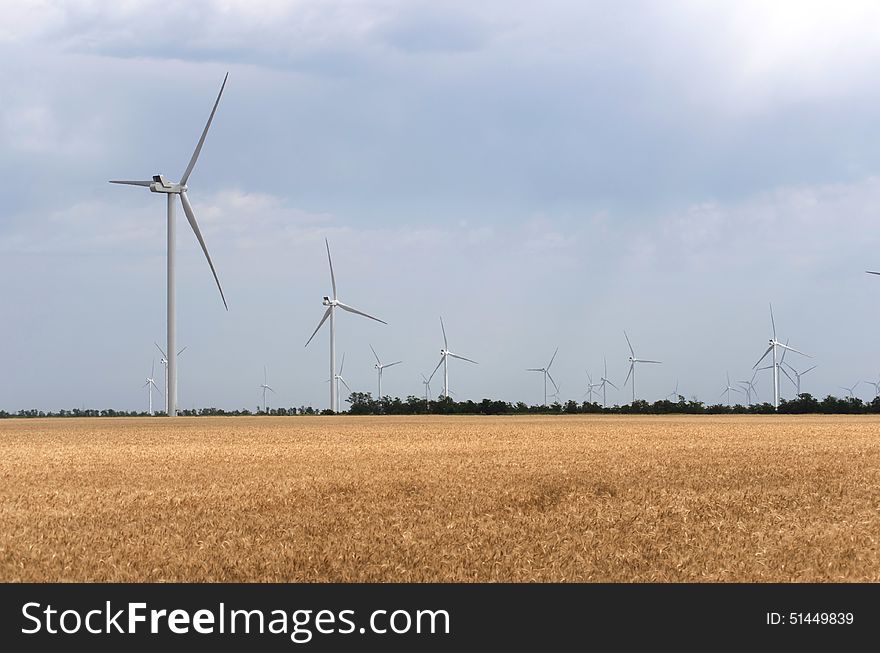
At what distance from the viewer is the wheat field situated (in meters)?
13.5

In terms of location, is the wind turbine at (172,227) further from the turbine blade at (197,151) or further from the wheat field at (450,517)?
the wheat field at (450,517)

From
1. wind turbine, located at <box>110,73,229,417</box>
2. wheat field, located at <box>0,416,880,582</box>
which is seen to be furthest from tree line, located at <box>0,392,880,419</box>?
wheat field, located at <box>0,416,880,582</box>

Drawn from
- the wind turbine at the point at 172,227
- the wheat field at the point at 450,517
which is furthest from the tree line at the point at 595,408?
the wheat field at the point at 450,517

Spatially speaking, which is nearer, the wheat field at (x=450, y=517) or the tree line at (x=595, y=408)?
the wheat field at (x=450, y=517)

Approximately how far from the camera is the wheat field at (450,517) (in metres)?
13.5

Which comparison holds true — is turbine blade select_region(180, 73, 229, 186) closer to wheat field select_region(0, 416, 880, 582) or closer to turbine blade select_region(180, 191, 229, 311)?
turbine blade select_region(180, 191, 229, 311)

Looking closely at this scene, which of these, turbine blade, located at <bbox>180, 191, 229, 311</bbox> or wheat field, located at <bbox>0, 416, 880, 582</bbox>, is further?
turbine blade, located at <bbox>180, 191, 229, 311</bbox>

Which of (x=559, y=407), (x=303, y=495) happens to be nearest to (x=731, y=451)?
(x=303, y=495)

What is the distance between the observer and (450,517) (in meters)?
16.7

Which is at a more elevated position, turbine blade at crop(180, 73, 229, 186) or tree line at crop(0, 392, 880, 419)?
turbine blade at crop(180, 73, 229, 186)

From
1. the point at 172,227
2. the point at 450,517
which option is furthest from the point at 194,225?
the point at 450,517

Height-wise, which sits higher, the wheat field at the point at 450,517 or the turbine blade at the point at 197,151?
the turbine blade at the point at 197,151

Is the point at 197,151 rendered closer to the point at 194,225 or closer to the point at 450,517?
the point at 194,225
